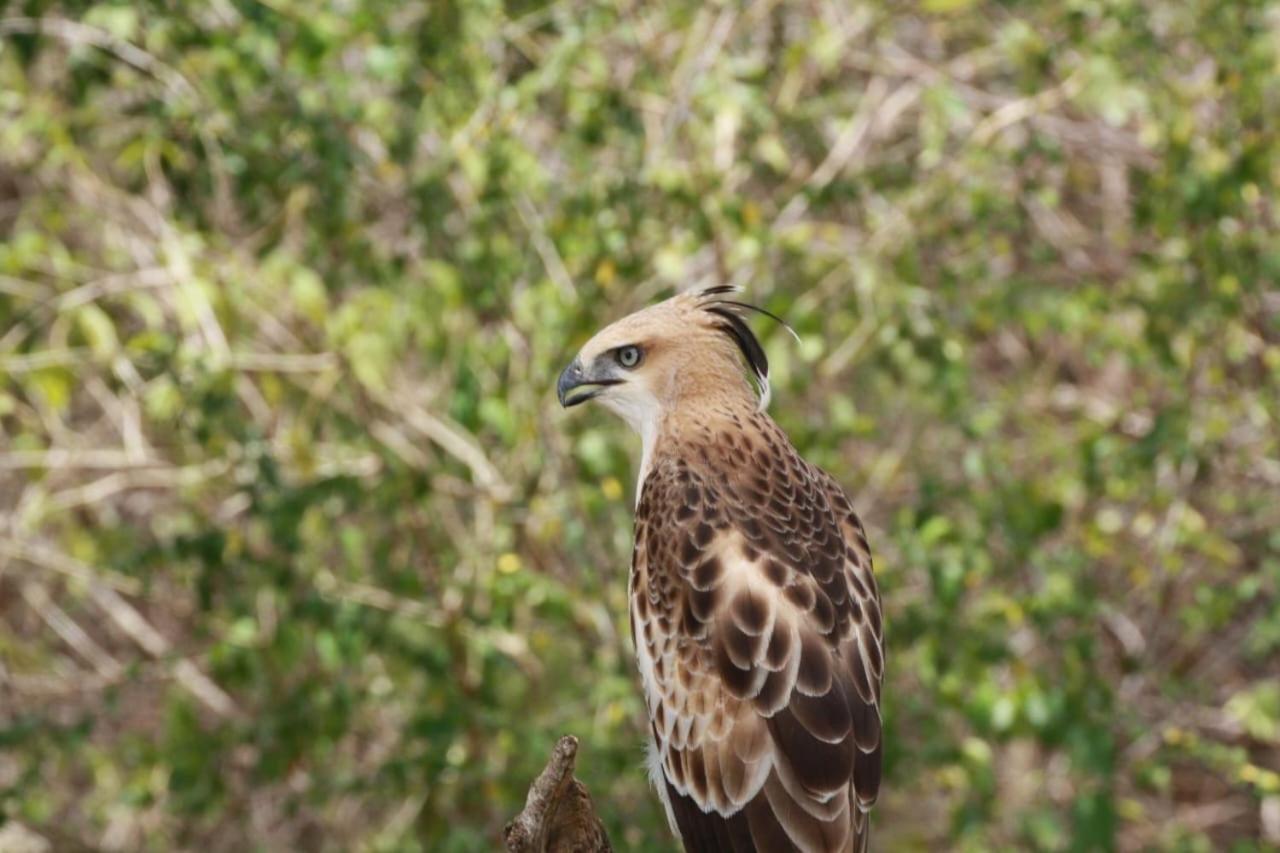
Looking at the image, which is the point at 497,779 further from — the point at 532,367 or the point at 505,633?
the point at 532,367

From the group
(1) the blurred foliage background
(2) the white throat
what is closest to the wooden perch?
(2) the white throat

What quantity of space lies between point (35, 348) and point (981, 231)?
341cm

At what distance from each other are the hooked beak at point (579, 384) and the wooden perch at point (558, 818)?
1082 mm

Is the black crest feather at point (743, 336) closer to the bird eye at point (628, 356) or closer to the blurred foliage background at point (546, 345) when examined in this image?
the bird eye at point (628, 356)

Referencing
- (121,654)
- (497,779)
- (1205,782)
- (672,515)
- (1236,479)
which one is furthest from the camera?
(1205,782)

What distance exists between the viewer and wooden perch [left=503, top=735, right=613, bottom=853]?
3504mm

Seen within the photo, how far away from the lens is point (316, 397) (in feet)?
21.0

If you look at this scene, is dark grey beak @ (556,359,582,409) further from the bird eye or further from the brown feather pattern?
the brown feather pattern

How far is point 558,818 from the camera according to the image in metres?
3.65

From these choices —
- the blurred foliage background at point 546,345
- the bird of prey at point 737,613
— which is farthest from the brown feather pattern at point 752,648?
the blurred foliage background at point 546,345

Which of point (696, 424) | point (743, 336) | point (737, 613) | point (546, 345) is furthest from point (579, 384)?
point (546, 345)

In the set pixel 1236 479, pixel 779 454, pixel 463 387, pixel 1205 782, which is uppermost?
pixel 779 454

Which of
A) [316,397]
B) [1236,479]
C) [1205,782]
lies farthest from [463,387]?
[1205,782]

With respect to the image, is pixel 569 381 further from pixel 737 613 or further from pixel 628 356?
pixel 737 613
